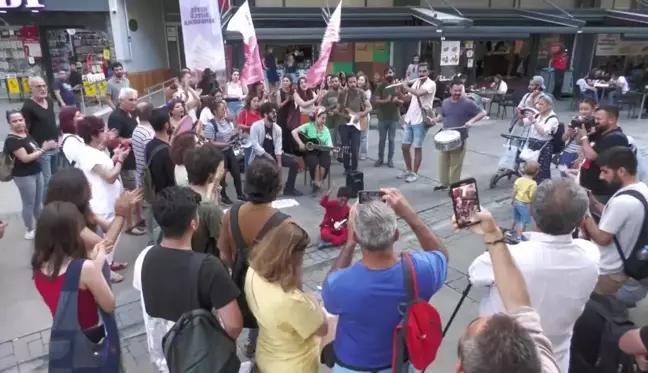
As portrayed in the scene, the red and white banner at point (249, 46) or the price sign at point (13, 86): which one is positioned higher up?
the red and white banner at point (249, 46)

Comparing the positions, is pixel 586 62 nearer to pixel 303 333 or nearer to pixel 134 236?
pixel 134 236

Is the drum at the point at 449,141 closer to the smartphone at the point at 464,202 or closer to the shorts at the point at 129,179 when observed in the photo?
the shorts at the point at 129,179

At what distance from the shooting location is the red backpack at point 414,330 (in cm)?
210

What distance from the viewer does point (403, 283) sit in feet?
6.94

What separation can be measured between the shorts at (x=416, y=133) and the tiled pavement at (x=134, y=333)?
207 cm

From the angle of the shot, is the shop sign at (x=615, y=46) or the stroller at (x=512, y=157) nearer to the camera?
the stroller at (x=512, y=157)

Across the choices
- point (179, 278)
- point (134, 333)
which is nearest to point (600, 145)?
point (179, 278)

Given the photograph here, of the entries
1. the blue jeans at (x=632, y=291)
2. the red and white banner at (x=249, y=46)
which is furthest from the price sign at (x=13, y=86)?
the blue jeans at (x=632, y=291)

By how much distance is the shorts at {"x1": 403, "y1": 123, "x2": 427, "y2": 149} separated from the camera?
25.7 feet

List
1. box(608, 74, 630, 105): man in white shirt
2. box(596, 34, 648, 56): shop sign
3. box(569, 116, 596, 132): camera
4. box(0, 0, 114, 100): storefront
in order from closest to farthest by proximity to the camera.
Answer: box(569, 116, 596, 132): camera
box(608, 74, 630, 105): man in white shirt
box(0, 0, 114, 100): storefront
box(596, 34, 648, 56): shop sign

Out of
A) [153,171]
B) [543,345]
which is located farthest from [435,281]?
[153,171]

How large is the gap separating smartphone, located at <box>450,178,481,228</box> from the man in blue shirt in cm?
22

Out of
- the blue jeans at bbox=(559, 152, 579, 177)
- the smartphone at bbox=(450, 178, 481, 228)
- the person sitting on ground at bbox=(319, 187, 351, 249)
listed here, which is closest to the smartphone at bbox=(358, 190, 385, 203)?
the smartphone at bbox=(450, 178, 481, 228)

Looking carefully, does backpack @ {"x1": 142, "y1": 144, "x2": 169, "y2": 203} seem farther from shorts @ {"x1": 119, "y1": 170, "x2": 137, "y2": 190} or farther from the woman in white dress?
the woman in white dress
